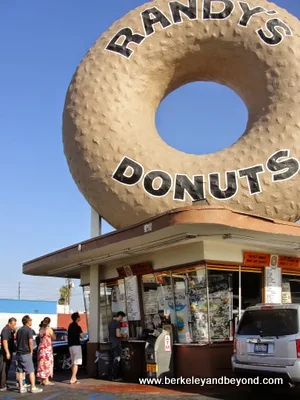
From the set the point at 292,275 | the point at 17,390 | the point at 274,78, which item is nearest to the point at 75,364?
the point at 17,390

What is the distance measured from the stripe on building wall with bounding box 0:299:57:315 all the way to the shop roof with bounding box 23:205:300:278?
125 feet

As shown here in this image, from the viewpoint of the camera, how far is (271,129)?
11875 mm

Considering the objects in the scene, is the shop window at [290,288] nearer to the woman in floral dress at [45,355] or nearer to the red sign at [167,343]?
the red sign at [167,343]

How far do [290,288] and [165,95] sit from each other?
585cm

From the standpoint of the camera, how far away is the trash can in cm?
1215

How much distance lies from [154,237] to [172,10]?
20.2ft

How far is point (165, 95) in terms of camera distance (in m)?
14.1

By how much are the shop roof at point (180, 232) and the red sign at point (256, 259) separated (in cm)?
69

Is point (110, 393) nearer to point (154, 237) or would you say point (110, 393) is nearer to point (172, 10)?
point (154, 237)

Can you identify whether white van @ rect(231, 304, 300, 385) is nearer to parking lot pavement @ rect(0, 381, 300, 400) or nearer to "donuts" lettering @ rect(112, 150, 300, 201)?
parking lot pavement @ rect(0, 381, 300, 400)

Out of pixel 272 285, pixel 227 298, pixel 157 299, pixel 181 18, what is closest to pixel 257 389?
pixel 227 298

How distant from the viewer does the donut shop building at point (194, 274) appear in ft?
31.7

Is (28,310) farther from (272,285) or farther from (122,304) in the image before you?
(272,285)

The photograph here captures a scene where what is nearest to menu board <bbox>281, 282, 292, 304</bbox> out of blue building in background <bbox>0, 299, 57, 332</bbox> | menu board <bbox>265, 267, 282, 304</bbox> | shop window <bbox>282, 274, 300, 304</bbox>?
shop window <bbox>282, 274, 300, 304</bbox>
